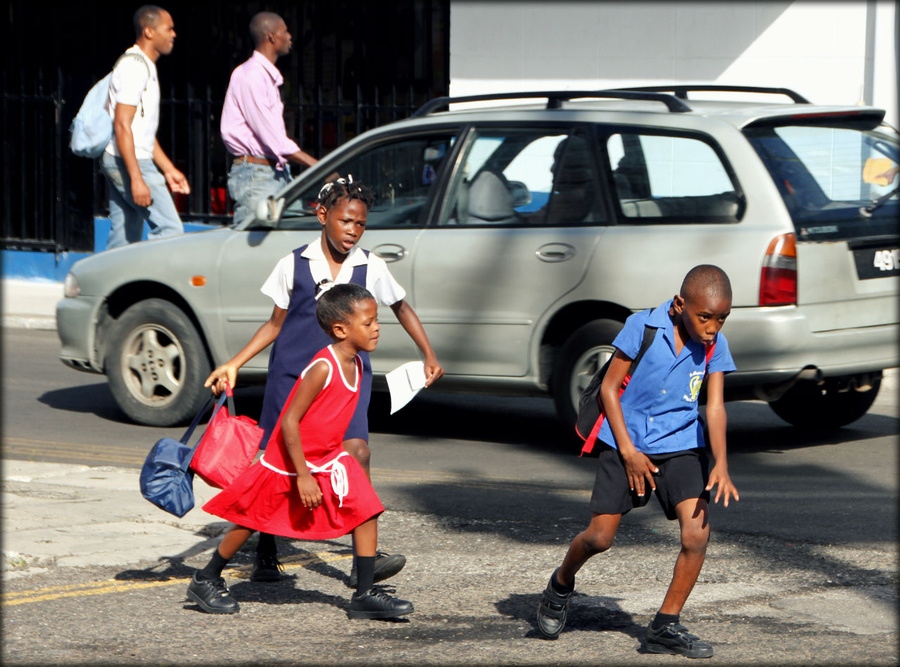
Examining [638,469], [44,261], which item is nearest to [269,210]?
[638,469]

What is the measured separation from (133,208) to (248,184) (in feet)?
2.83

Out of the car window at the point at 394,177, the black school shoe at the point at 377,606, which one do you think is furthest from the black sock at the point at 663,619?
the car window at the point at 394,177

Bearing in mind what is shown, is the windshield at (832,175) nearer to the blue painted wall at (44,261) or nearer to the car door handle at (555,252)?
the car door handle at (555,252)

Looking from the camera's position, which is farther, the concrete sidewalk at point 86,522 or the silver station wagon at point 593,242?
the silver station wagon at point 593,242

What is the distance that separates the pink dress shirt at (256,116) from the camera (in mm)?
10031

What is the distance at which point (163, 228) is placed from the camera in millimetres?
9609

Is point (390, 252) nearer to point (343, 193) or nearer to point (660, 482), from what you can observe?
point (343, 193)

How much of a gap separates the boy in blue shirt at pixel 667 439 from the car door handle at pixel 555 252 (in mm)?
2992

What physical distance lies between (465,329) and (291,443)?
327cm

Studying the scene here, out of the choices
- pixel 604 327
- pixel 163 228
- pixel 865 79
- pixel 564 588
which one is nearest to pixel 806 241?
pixel 604 327

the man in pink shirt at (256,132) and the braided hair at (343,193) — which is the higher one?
the man in pink shirt at (256,132)

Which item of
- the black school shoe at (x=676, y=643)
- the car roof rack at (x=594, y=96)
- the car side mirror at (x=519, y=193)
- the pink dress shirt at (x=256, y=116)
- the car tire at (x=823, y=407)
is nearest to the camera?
the black school shoe at (x=676, y=643)

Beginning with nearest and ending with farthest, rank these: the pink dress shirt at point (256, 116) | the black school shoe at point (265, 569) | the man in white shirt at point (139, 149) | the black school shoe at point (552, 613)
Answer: the black school shoe at point (552, 613) < the black school shoe at point (265, 569) < the man in white shirt at point (139, 149) < the pink dress shirt at point (256, 116)

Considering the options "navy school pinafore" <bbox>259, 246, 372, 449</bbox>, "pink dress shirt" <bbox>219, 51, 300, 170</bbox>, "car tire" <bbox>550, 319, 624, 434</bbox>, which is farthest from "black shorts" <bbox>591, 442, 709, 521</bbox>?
"pink dress shirt" <bbox>219, 51, 300, 170</bbox>
